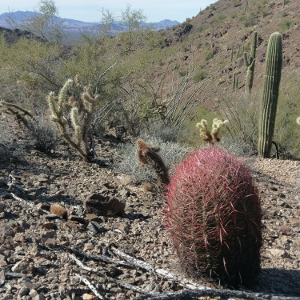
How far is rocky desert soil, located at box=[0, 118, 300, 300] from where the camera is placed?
139 inches

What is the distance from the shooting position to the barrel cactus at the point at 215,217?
329 cm

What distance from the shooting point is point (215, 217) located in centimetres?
330

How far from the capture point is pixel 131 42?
52.1ft

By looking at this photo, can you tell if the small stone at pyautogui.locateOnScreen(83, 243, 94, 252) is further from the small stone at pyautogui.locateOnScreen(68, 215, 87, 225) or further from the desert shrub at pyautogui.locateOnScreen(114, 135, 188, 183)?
the desert shrub at pyautogui.locateOnScreen(114, 135, 188, 183)

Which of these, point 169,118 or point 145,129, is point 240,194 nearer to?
point 145,129

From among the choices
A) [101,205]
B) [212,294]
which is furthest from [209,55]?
[212,294]

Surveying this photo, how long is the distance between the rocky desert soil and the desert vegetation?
0.31 metres

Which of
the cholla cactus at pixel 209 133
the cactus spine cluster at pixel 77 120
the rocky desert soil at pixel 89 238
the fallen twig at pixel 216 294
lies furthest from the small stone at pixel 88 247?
the cholla cactus at pixel 209 133

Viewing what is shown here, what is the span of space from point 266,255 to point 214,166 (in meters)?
1.92

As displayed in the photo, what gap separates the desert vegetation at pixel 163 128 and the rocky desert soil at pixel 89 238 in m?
0.31

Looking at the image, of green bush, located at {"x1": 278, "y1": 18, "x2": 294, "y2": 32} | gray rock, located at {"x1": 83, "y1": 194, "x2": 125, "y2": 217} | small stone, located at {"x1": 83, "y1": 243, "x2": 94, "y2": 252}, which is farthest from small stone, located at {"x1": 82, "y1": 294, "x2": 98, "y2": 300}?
green bush, located at {"x1": 278, "y1": 18, "x2": 294, "y2": 32}

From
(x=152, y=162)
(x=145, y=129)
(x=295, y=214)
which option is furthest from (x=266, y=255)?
(x=145, y=129)

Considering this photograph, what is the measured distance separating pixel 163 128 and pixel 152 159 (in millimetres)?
4771

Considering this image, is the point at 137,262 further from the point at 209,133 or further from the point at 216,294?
the point at 209,133
